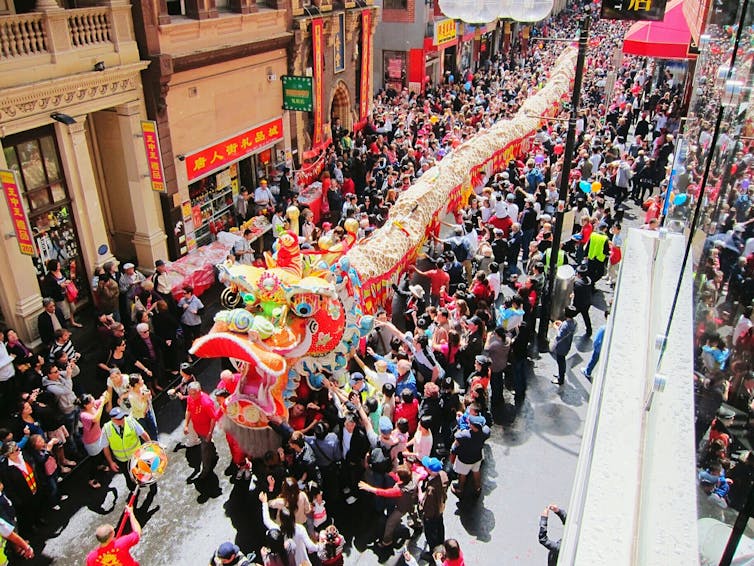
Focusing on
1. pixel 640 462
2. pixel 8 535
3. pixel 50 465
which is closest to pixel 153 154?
pixel 50 465

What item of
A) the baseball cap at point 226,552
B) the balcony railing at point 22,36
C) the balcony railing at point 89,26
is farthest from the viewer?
the balcony railing at point 89,26

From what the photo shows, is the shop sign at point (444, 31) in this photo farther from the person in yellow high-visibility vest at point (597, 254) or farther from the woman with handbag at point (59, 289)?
the woman with handbag at point (59, 289)

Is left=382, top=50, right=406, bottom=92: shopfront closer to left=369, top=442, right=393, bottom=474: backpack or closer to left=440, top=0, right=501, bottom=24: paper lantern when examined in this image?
left=440, top=0, right=501, bottom=24: paper lantern

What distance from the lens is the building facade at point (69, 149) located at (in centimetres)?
982

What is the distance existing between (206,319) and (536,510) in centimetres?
711

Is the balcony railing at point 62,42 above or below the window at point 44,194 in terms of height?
above

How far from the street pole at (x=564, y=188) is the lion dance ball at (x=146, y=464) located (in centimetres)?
650

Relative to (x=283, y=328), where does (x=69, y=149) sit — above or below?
above

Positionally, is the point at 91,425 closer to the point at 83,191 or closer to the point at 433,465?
the point at 433,465

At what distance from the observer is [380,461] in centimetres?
664

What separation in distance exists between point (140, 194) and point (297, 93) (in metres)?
6.27

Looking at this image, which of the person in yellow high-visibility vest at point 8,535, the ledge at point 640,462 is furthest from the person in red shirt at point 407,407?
the ledge at point 640,462

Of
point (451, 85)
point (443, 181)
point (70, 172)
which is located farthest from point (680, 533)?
point (451, 85)

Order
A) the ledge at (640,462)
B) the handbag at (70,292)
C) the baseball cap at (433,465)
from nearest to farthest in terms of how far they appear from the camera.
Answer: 1. the ledge at (640,462)
2. the baseball cap at (433,465)
3. the handbag at (70,292)
